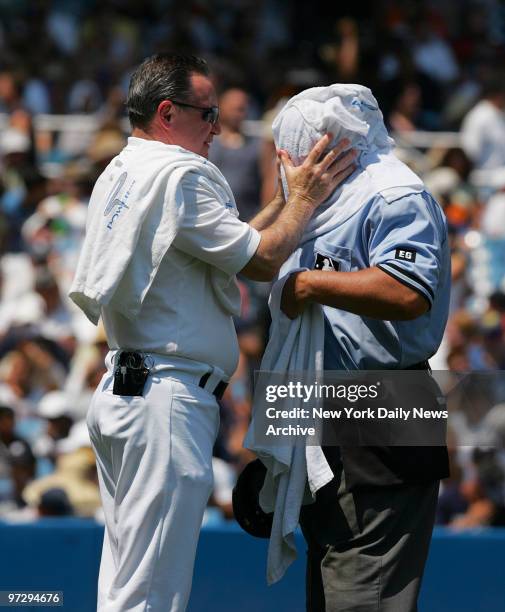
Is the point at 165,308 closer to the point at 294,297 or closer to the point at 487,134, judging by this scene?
the point at 294,297

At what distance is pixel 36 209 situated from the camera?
356 inches

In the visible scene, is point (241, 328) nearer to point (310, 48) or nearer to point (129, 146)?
point (129, 146)

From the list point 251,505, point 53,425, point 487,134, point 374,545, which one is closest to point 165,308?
point 251,505

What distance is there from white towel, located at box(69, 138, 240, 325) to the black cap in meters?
0.72

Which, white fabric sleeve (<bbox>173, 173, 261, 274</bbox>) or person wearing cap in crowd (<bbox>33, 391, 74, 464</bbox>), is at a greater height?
white fabric sleeve (<bbox>173, 173, 261, 274</bbox>)

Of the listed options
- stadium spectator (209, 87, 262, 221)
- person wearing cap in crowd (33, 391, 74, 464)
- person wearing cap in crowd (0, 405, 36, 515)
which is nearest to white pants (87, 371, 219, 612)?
person wearing cap in crowd (0, 405, 36, 515)

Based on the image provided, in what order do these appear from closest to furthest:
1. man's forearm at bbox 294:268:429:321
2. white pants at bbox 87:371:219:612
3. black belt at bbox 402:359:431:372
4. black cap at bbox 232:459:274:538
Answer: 1. man's forearm at bbox 294:268:429:321
2. white pants at bbox 87:371:219:612
3. black belt at bbox 402:359:431:372
4. black cap at bbox 232:459:274:538

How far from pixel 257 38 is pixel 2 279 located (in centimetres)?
498

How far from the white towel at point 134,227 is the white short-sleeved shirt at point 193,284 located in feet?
0.15


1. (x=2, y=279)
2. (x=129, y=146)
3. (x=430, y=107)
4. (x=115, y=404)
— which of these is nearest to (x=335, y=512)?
(x=115, y=404)

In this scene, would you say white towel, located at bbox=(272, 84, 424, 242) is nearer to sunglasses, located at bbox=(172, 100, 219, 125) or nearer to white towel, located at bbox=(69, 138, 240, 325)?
sunglasses, located at bbox=(172, 100, 219, 125)

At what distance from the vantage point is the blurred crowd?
22.4 ft

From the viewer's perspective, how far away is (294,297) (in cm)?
368

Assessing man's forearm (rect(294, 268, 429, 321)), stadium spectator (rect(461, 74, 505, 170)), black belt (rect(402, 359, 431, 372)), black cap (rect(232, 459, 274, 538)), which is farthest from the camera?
stadium spectator (rect(461, 74, 505, 170))
